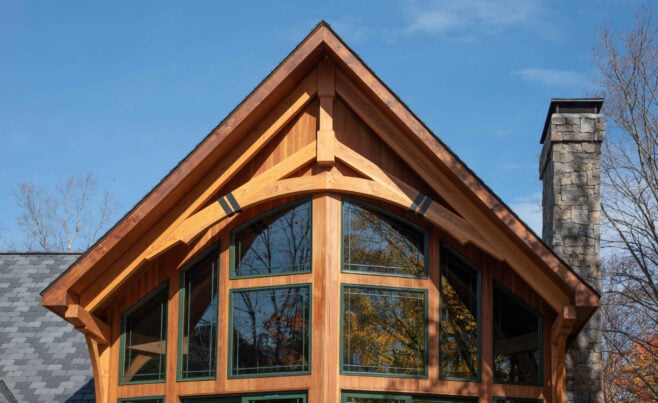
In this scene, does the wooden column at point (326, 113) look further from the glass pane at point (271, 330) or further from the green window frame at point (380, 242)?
the glass pane at point (271, 330)

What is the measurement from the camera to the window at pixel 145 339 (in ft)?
39.3

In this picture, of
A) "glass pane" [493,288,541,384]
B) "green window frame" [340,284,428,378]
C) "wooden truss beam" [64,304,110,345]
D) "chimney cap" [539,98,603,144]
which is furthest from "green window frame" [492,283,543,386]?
"wooden truss beam" [64,304,110,345]

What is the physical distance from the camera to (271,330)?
37.3 feet

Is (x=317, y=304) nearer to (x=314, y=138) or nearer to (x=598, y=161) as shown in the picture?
(x=314, y=138)

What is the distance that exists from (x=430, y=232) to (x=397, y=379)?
1813 mm

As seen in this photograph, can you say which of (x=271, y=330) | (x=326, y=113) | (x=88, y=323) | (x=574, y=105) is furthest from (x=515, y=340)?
(x=88, y=323)

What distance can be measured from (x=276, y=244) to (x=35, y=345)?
5.58 meters

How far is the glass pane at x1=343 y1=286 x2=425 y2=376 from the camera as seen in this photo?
11188mm

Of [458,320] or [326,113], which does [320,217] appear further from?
[458,320]

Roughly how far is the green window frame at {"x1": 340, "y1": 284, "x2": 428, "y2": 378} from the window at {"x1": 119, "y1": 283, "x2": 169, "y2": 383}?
2390mm

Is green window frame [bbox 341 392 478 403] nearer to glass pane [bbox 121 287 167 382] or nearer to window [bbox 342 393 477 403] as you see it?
window [bbox 342 393 477 403]

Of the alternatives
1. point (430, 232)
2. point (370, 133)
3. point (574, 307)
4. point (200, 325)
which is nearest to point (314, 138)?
point (370, 133)

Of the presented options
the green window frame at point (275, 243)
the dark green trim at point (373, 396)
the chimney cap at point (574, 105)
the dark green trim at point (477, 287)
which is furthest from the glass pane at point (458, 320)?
the chimney cap at point (574, 105)

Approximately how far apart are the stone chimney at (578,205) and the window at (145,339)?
17.3ft
